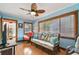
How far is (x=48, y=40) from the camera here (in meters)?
1.96

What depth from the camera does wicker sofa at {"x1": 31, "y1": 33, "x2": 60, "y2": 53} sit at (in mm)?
1905

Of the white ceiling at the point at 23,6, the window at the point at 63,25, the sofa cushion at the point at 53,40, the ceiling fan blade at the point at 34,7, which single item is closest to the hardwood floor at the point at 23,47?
the sofa cushion at the point at 53,40

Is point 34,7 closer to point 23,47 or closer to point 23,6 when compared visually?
point 23,6

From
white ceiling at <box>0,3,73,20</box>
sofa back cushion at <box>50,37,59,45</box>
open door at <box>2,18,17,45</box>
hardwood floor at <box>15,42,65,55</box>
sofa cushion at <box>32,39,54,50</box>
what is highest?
white ceiling at <box>0,3,73,20</box>

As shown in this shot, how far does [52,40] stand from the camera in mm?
1930

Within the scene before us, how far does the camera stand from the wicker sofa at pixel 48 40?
6.25 feet

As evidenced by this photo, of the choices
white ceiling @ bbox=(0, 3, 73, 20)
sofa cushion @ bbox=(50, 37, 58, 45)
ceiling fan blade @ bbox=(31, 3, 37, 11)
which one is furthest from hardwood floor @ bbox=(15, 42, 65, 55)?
ceiling fan blade @ bbox=(31, 3, 37, 11)

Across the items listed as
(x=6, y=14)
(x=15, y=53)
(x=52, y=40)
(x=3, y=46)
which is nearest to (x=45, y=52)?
(x=52, y=40)

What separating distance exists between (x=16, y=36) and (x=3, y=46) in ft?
0.97

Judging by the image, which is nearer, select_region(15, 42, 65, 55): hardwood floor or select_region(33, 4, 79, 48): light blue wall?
select_region(33, 4, 79, 48): light blue wall

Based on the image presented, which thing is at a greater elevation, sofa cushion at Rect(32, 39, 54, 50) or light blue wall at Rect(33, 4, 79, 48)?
light blue wall at Rect(33, 4, 79, 48)

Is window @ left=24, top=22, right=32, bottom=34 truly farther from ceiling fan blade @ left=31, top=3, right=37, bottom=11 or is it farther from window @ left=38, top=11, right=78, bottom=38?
ceiling fan blade @ left=31, top=3, right=37, bottom=11

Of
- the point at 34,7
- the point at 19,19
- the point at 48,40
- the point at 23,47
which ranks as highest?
the point at 34,7

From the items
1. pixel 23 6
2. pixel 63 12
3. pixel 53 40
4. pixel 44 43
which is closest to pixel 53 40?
pixel 53 40
